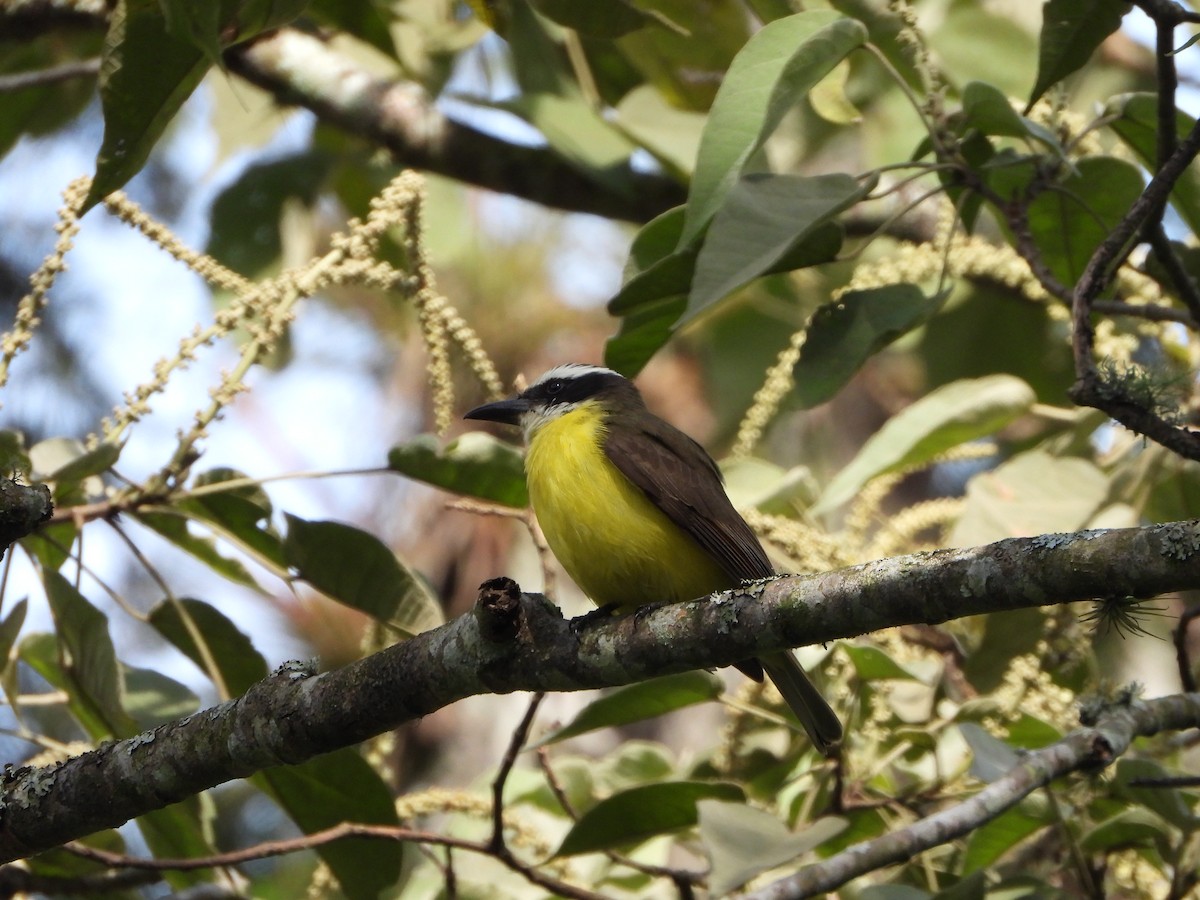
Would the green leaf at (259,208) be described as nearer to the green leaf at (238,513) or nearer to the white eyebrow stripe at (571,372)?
the white eyebrow stripe at (571,372)

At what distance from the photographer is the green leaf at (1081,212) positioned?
3598mm

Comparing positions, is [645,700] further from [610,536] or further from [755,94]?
[755,94]

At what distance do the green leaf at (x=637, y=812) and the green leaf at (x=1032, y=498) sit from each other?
1.11 meters

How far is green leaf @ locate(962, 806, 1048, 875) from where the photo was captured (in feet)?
11.2

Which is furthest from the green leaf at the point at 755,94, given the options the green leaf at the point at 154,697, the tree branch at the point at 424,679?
the green leaf at the point at 154,697

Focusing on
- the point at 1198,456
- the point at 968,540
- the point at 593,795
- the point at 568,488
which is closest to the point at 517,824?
the point at 593,795

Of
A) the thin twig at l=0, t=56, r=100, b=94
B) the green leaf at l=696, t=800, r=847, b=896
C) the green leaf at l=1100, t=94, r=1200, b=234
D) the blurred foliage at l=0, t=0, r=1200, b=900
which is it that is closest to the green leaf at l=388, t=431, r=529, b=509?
the blurred foliage at l=0, t=0, r=1200, b=900

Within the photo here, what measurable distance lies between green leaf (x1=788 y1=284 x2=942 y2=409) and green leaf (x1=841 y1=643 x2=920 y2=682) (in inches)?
25.1

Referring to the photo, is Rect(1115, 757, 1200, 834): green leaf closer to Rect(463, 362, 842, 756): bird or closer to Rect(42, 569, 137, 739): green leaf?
Rect(463, 362, 842, 756): bird

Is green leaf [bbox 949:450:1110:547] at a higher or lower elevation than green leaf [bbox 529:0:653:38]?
lower

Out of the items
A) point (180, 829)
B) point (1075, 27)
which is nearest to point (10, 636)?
point (180, 829)

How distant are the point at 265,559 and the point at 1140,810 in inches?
90.5

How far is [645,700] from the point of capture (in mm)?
3566

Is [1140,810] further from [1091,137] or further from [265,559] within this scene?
[265,559]
